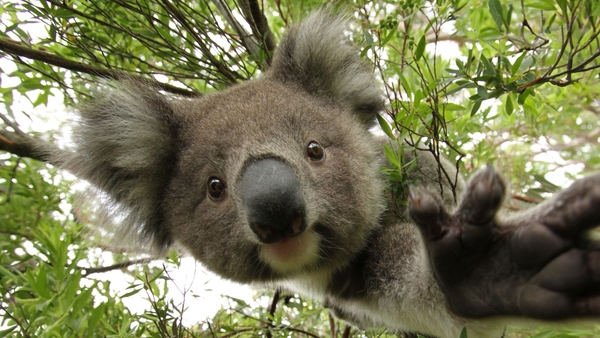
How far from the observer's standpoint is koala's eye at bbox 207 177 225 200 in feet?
6.27

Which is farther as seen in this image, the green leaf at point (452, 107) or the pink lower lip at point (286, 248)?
the green leaf at point (452, 107)

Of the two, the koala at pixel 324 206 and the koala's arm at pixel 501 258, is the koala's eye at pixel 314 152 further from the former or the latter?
the koala's arm at pixel 501 258

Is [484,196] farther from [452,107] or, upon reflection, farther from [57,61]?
[57,61]

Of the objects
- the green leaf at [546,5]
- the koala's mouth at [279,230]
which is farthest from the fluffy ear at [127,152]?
the green leaf at [546,5]

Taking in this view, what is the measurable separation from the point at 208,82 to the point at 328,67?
0.77 m

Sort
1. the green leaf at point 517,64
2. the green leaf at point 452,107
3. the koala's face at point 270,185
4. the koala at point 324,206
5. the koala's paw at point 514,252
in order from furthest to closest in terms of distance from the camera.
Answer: the green leaf at point 452,107 → the koala's face at point 270,185 → the green leaf at point 517,64 → the koala at point 324,206 → the koala's paw at point 514,252

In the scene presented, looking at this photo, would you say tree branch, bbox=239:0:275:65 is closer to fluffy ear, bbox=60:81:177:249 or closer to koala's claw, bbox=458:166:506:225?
fluffy ear, bbox=60:81:177:249

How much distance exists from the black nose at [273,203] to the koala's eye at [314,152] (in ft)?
0.85

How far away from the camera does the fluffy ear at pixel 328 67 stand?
89.1 inches

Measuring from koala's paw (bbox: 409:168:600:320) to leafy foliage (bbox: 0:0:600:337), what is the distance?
0.96ft

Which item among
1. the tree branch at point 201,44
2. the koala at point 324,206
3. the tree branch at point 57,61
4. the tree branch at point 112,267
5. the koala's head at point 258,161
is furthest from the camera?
the tree branch at point 112,267

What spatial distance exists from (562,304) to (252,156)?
1131mm

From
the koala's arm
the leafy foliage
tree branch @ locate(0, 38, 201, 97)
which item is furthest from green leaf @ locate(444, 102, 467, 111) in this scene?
tree branch @ locate(0, 38, 201, 97)

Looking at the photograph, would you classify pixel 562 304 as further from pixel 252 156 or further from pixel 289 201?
pixel 252 156
